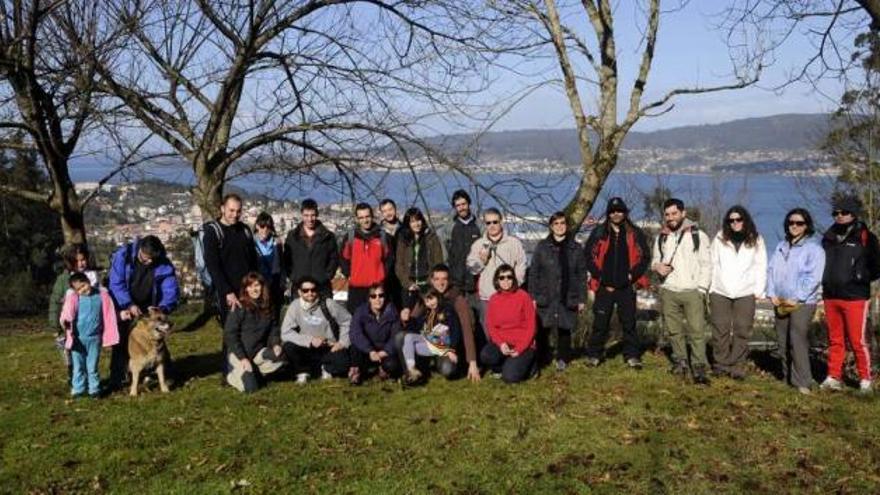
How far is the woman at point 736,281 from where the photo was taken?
768cm

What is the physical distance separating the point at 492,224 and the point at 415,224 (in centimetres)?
90

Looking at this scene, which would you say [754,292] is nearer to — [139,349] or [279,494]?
[279,494]

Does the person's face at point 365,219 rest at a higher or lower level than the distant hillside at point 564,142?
lower

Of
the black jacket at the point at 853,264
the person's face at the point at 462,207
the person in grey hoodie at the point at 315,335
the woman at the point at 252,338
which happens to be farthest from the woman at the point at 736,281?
the woman at the point at 252,338

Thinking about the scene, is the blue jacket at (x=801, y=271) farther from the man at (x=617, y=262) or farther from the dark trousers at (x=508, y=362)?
the dark trousers at (x=508, y=362)

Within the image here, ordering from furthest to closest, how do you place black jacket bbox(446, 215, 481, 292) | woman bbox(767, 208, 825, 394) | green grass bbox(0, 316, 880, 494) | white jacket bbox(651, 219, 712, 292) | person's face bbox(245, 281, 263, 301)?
black jacket bbox(446, 215, 481, 292) < white jacket bbox(651, 219, 712, 292) < person's face bbox(245, 281, 263, 301) < woman bbox(767, 208, 825, 394) < green grass bbox(0, 316, 880, 494)

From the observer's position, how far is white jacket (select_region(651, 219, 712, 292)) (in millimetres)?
7855

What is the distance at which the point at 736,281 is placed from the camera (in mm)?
7727

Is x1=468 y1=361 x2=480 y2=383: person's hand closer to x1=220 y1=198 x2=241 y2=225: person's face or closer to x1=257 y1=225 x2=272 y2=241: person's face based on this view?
x1=257 y1=225 x2=272 y2=241: person's face

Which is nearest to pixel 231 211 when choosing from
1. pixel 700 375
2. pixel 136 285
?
pixel 136 285

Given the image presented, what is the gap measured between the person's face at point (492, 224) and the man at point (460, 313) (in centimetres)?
62

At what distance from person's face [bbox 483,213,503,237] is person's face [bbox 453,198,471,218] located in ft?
1.26

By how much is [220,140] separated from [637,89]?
6008 millimetres

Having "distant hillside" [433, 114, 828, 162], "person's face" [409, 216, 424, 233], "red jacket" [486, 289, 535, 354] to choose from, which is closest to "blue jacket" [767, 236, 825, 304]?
"red jacket" [486, 289, 535, 354]
